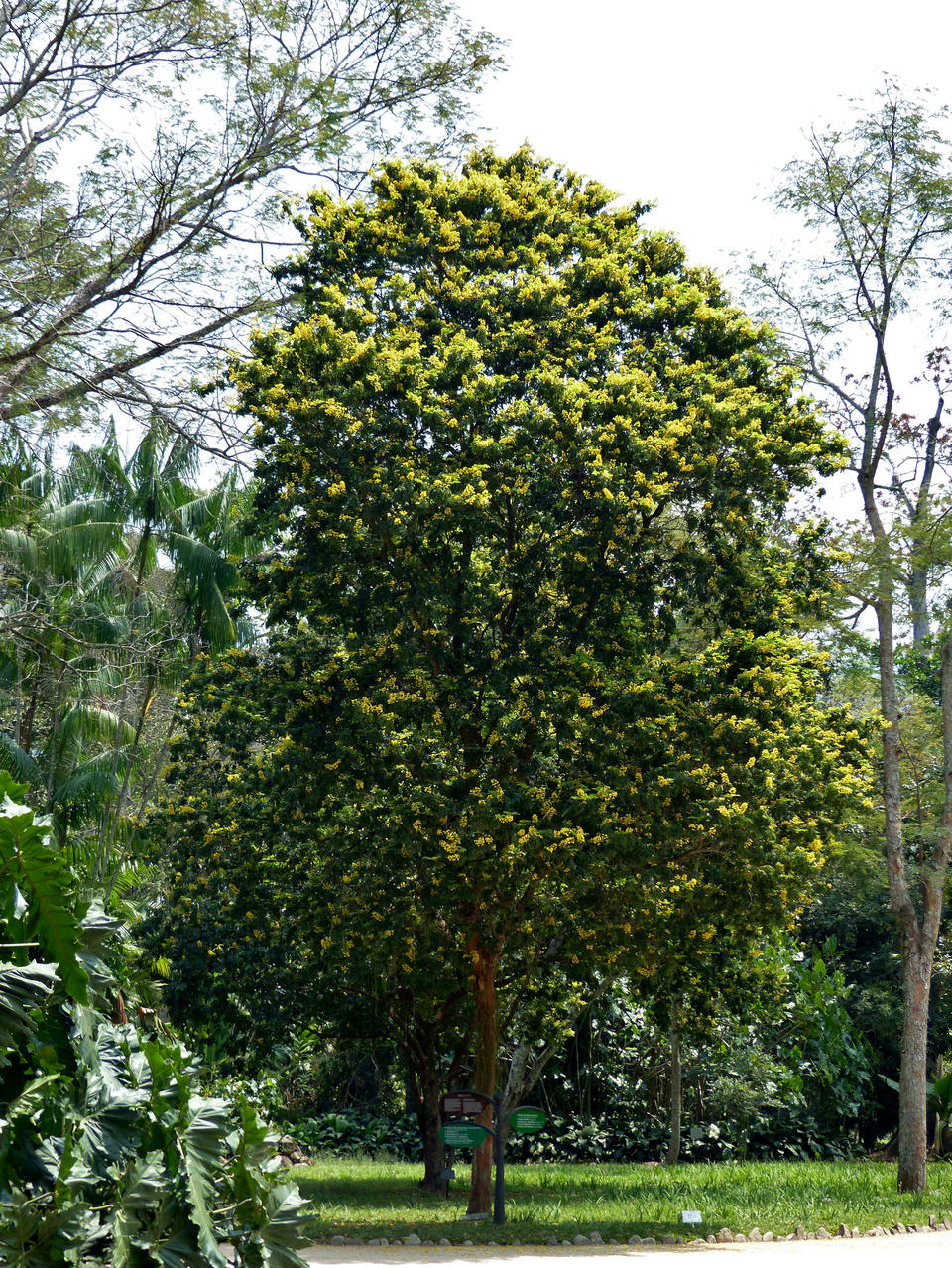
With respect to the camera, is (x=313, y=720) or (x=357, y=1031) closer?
(x=313, y=720)

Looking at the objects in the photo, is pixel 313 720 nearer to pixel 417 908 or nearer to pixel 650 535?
pixel 417 908

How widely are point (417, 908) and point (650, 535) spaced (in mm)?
3673

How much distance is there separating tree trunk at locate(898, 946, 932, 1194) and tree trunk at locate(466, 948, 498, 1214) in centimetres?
435

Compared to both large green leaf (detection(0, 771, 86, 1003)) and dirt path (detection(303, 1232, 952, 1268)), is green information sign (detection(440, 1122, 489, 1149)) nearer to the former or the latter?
dirt path (detection(303, 1232, 952, 1268))

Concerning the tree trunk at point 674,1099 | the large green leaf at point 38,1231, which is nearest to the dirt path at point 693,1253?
the large green leaf at point 38,1231

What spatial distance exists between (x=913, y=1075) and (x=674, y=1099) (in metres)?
4.05

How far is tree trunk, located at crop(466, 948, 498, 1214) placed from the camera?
35.6 feet

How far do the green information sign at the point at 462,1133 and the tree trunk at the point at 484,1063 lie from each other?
279mm

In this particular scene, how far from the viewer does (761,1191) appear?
11953 mm

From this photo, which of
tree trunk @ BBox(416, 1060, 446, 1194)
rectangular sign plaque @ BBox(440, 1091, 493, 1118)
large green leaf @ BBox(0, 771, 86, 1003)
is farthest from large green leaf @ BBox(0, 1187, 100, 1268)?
tree trunk @ BBox(416, 1060, 446, 1194)

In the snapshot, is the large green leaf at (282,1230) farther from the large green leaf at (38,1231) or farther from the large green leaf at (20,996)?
the large green leaf at (20,996)

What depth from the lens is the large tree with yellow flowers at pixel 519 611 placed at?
9.99 m

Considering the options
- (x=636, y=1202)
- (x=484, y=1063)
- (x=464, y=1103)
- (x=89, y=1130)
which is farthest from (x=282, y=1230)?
(x=636, y=1202)

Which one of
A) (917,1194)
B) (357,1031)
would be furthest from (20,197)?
(917,1194)
